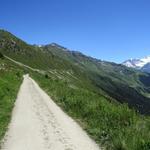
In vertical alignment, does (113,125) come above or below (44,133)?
above

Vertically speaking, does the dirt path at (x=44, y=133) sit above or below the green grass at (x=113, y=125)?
below

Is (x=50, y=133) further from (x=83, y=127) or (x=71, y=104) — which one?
(x=71, y=104)

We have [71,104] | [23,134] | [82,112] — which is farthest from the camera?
[71,104]

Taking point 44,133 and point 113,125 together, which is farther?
point 113,125

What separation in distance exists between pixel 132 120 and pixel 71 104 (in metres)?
9.88

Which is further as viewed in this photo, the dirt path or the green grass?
the dirt path

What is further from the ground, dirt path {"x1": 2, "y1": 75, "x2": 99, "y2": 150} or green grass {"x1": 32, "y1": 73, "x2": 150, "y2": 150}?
A: green grass {"x1": 32, "y1": 73, "x2": 150, "y2": 150}

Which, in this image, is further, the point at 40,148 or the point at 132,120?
the point at 132,120

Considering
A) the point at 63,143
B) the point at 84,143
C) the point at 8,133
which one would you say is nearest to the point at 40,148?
the point at 63,143

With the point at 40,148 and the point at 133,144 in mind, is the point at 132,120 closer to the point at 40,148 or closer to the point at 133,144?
the point at 133,144

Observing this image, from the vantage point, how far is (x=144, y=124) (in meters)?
18.0

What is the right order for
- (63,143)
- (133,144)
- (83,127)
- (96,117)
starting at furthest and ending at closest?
1. (96,117)
2. (83,127)
3. (63,143)
4. (133,144)

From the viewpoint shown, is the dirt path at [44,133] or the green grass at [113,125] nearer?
the green grass at [113,125]

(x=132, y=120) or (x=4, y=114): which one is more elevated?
(x=132, y=120)
